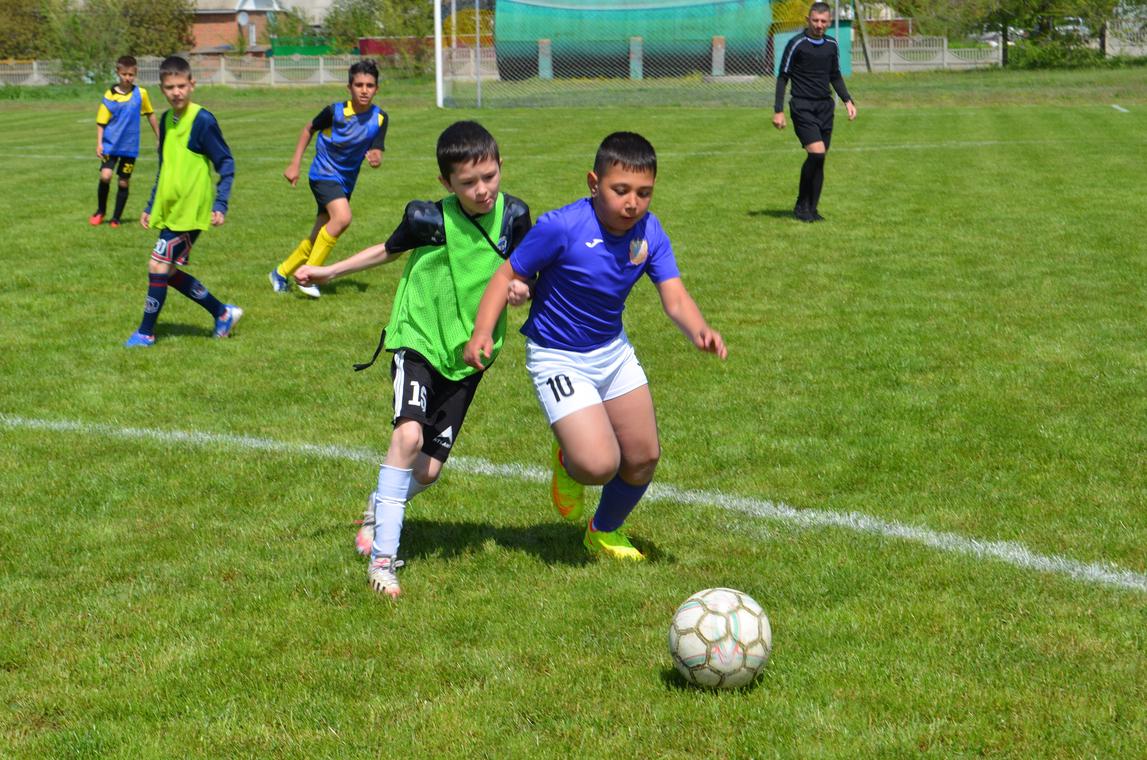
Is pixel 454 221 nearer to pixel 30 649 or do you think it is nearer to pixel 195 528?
pixel 195 528

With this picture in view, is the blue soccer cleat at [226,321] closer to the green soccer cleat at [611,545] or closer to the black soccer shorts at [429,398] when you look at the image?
the black soccer shorts at [429,398]

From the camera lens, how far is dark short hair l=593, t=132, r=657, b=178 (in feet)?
16.3

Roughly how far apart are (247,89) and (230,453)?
153ft

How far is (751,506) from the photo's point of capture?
6.04m

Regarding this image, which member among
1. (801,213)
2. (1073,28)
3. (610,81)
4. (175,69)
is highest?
(1073,28)

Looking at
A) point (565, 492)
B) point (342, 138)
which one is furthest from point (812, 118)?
point (565, 492)

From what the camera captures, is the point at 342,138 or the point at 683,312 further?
the point at 342,138

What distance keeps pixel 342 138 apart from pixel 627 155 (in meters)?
7.15

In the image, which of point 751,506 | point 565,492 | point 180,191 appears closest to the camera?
point 565,492

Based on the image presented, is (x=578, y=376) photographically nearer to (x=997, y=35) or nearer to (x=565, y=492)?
(x=565, y=492)

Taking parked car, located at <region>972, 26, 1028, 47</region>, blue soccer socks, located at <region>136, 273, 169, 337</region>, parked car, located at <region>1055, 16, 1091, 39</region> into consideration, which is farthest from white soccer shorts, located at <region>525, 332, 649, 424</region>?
parked car, located at <region>972, 26, 1028, 47</region>

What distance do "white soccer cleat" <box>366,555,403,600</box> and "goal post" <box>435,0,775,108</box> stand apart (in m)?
31.7

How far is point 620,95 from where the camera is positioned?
119 feet

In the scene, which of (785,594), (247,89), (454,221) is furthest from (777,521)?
(247,89)
